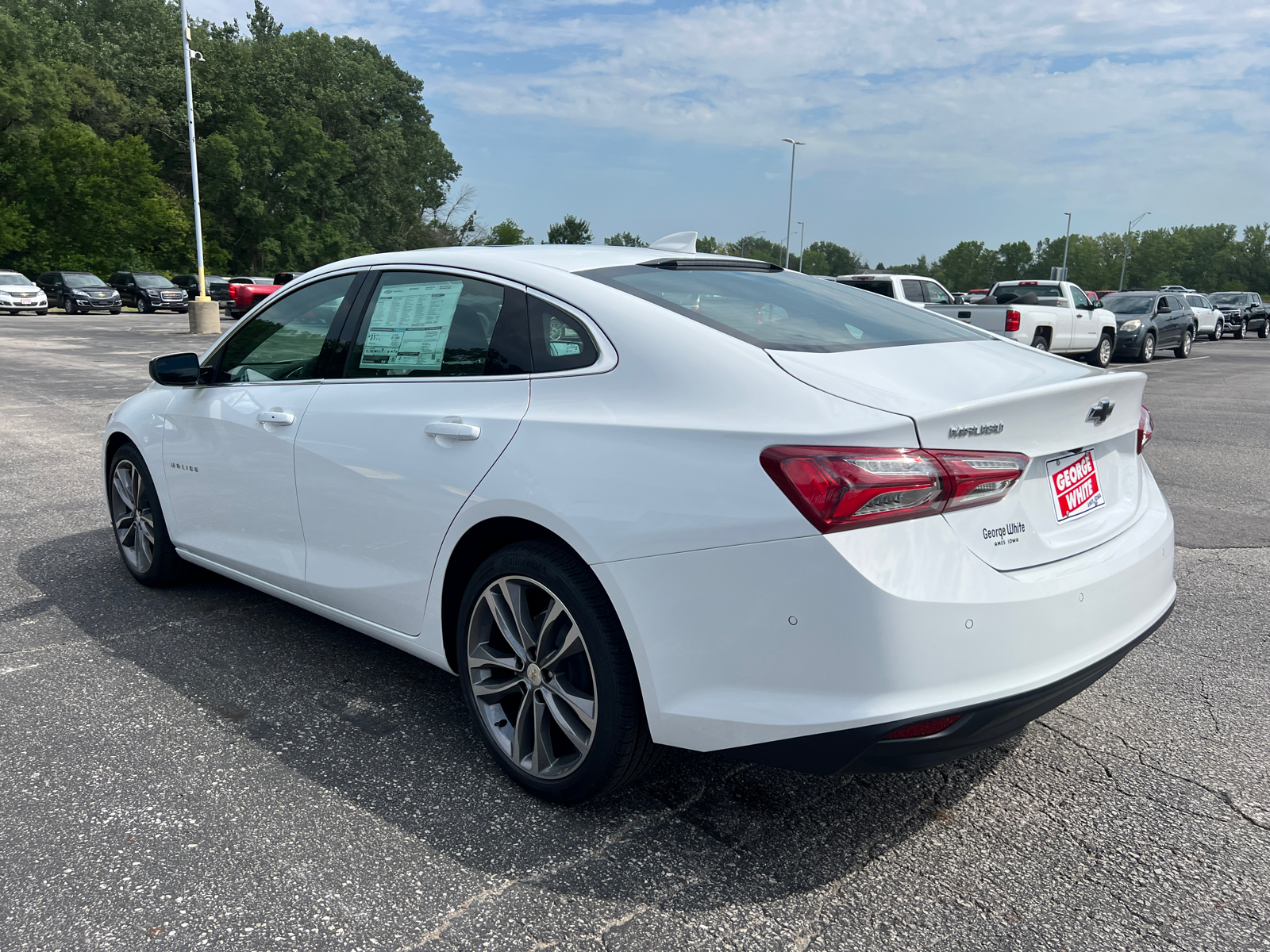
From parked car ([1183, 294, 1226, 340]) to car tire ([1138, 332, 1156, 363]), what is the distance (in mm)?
13315

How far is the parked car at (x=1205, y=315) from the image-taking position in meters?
34.6

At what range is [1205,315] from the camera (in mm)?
34875

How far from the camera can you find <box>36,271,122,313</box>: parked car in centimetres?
3669

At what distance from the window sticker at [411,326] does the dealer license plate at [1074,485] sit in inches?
73.7

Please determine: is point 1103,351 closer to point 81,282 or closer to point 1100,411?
point 1100,411

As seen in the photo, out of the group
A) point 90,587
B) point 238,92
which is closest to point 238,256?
point 238,92

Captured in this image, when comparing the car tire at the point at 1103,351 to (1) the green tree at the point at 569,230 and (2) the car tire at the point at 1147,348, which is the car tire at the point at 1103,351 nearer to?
(2) the car tire at the point at 1147,348

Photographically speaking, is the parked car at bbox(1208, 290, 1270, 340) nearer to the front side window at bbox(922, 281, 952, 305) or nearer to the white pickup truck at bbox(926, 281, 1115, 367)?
the white pickup truck at bbox(926, 281, 1115, 367)

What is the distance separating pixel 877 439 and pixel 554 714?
122cm

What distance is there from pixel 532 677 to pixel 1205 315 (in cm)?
3894

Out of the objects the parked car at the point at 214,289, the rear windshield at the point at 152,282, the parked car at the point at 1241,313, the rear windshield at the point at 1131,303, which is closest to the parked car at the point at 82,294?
the rear windshield at the point at 152,282

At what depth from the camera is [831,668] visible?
2176mm

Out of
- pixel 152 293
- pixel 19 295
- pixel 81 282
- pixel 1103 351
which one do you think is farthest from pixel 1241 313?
pixel 19 295

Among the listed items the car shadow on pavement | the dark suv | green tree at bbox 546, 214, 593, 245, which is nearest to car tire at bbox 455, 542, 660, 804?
the car shadow on pavement
